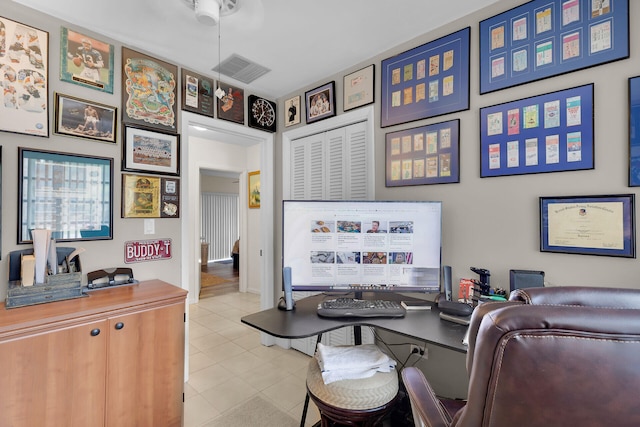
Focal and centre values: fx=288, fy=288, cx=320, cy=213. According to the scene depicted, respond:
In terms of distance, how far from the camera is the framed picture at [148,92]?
2.12 m

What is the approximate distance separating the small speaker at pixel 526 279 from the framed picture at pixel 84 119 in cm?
270

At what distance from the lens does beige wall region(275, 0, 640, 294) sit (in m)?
1.35

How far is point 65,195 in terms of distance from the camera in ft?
6.03

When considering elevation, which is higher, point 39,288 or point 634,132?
point 634,132


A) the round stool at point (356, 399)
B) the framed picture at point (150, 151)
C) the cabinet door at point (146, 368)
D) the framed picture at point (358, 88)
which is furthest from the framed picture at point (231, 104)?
the round stool at point (356, 399)

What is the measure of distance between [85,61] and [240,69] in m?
1.08

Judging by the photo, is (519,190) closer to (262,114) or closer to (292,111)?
(292,111)

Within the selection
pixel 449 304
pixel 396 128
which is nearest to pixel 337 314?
pixel 449 304

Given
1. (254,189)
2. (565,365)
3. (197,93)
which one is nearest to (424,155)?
(565,365)

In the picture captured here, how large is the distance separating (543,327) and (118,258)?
95.1 inches

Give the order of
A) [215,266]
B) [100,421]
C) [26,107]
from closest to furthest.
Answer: [100,421]
[26,107]
[215,266]

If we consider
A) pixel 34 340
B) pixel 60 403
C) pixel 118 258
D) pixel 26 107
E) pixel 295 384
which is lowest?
pixel 295 384

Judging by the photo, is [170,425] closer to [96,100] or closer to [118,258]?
[118,258]

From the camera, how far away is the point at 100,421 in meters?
1.50
